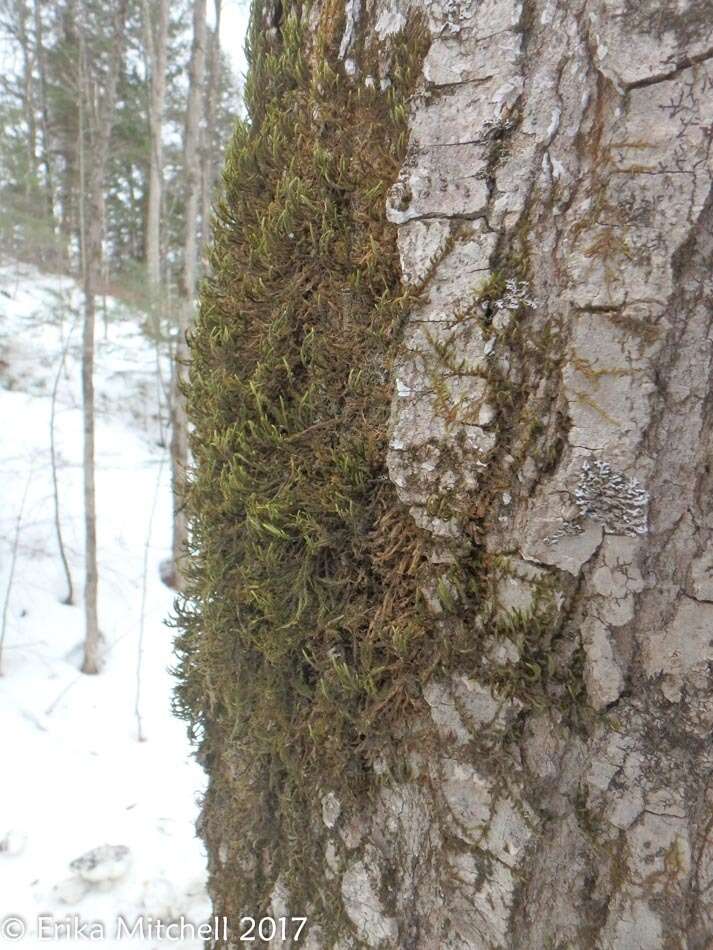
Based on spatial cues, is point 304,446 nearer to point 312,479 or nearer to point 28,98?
point 312,479

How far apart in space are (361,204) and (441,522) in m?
0.54

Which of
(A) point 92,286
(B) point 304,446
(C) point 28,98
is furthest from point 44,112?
(B) point 304,446

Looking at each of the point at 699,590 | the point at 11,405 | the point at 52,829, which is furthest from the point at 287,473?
the point at 11,405

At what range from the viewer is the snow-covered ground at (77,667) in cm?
308

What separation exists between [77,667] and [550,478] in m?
6.94

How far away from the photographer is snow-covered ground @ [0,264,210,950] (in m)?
3.08

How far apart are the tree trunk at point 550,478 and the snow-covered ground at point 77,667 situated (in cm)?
138

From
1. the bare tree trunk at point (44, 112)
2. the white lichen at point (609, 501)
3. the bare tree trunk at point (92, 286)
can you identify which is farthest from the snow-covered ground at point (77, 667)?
the bare tree trunk at point (44, 112)

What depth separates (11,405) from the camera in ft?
32.9

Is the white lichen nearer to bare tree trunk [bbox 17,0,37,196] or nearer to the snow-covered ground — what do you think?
the snow-covered ground

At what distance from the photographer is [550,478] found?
2.75 ft

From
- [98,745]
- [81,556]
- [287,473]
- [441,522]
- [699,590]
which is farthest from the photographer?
[81,556]

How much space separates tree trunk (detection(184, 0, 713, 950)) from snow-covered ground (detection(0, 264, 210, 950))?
4.54ft

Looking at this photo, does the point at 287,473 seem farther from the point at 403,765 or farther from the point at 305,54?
the point at 305,54
